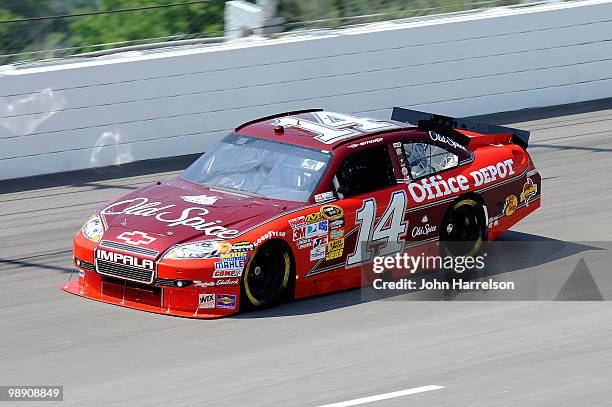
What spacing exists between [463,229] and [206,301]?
2.89 m

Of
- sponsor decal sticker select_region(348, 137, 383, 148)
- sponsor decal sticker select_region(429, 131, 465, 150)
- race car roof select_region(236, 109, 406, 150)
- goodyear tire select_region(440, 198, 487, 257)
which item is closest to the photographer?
sponsor decal sticker select_region(348, 137, 383, 148)

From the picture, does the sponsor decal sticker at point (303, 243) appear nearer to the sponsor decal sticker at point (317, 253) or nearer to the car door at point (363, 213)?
the sponsor decal sticker at point (317, 253)

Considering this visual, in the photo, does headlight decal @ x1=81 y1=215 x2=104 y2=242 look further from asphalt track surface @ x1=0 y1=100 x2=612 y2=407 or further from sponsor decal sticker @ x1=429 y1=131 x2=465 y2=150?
sponsor decal sticker @ x1=429 y1=131 x2=465 y2=150

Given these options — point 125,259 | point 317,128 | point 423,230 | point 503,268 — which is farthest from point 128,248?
point 503,268

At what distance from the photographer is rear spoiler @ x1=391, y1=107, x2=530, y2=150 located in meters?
11.0

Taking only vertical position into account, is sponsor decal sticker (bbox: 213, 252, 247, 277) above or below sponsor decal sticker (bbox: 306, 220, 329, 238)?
below

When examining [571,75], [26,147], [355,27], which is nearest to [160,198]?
[26,147]

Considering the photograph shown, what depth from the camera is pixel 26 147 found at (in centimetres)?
1445

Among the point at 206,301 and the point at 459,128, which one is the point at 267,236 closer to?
the point at 206,301

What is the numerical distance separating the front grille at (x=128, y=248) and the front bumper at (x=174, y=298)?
0.86ft

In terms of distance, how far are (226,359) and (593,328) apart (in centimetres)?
277

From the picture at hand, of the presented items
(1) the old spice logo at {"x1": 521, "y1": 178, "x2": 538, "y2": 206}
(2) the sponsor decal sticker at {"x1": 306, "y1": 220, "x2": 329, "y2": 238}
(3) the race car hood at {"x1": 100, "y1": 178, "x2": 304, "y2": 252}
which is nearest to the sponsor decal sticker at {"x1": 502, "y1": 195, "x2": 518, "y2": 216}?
(1) the old spice logo at {"x1": 521, "y1": 178, "x2": 538, "y2": 206}

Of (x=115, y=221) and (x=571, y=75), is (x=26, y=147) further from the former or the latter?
(x=571, y=75)

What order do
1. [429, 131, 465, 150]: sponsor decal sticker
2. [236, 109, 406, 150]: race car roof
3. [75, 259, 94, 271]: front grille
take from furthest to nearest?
1. [429, 131, 465, 150]: sponsor decal sticker
2. [236, 109, 406, 150]: race car roof
3. [75, 259, 94, 271]: front grille
